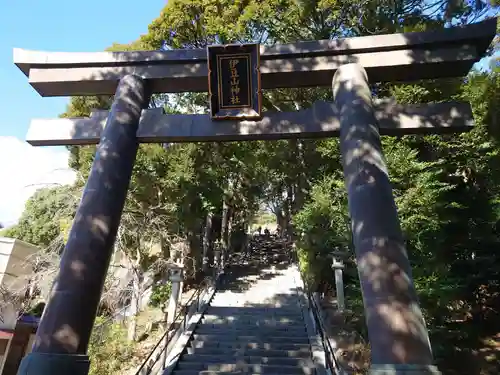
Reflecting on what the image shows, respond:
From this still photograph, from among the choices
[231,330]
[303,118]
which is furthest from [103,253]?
[231,330]

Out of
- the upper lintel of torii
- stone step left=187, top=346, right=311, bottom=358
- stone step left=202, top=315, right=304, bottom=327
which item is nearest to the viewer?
the upper lintel of torii

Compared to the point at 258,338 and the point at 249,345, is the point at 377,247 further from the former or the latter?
the point at 258,338

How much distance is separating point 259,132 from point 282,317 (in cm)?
710

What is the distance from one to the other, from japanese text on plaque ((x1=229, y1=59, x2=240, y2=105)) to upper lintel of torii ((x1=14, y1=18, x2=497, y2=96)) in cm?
44

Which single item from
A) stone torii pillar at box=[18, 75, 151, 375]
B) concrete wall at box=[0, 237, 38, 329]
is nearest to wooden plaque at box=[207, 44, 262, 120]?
stone torii pillar at box=[18, 75, 151, 375]

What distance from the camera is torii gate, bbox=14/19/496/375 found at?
171 inches

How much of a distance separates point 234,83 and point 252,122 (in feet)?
2.44

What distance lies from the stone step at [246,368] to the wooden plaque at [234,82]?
5.18 metres

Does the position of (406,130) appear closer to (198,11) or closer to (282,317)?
(282,317)

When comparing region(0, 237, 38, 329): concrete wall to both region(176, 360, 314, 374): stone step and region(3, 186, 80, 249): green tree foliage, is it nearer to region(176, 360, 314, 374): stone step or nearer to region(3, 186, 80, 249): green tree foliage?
region(3, 186, 80, 249): green tree foliage

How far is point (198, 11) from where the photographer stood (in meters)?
15.0

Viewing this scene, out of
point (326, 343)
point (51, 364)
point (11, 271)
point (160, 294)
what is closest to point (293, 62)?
point (51, 364)

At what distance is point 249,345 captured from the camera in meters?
8.69

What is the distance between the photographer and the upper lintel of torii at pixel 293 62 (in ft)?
18.7
